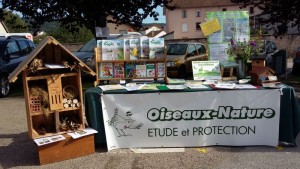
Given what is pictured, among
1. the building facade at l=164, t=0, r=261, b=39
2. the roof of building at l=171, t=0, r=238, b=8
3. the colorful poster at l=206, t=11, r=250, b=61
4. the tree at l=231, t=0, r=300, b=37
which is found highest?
the roof of building at l=171, t=0, r=238, b=8

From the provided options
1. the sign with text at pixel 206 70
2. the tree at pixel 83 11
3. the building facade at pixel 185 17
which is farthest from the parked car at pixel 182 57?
the building facade at pixel 185 17

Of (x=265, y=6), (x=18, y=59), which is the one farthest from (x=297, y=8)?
(x=18, y=59)

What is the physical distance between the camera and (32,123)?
5.21 metres

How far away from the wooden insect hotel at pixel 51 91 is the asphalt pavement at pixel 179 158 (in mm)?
264

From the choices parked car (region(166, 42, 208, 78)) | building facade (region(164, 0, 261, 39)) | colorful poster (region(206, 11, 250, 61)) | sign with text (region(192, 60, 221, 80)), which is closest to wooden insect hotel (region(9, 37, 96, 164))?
sign with text (region(192, 60, 221, 80))

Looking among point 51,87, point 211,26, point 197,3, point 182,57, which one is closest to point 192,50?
point 182,57

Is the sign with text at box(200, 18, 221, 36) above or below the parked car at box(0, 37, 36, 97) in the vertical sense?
above

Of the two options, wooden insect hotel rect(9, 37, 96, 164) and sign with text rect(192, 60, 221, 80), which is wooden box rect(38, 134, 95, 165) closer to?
wooden insect hotel rect(9, 37, 96, 164)

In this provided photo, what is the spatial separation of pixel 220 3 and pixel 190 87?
53.1 m

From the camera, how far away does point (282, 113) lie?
525cm

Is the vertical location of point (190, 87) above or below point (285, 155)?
above

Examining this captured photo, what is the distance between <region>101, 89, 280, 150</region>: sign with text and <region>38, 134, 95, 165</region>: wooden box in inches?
12.2

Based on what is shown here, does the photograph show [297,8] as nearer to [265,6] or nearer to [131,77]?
[265,6]

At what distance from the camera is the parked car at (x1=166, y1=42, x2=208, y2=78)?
13109mm
